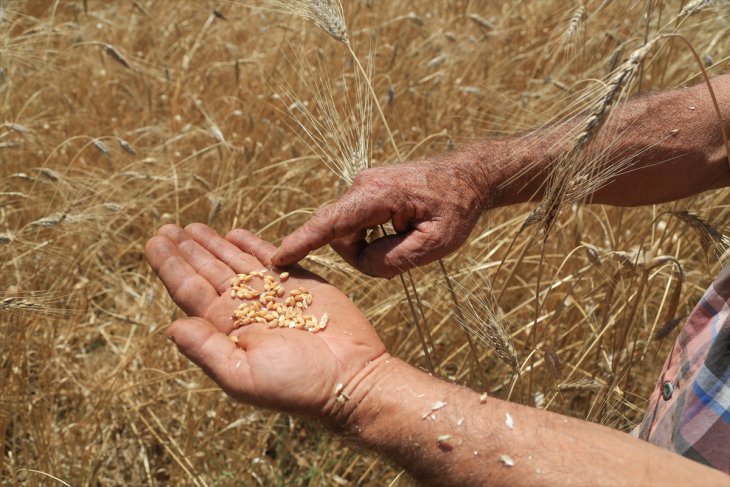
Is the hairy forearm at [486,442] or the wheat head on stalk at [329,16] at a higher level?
the wheat head on stalk at [329,16]

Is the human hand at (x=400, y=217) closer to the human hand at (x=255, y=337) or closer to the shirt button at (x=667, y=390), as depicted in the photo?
the human hand at (x=255, y=337)

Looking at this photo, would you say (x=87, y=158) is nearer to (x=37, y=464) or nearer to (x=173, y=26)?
(x=173, y=26)

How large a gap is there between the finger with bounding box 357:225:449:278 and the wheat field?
0.52ft

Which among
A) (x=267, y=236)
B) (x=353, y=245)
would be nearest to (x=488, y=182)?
(x=353, y=245)

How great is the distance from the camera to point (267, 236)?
100 inches

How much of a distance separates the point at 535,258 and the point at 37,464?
1593 mm

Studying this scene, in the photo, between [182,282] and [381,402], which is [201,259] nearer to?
[182,282]

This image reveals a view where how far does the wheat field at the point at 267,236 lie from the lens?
6.32ft

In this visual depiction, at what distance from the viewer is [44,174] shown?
2236mm

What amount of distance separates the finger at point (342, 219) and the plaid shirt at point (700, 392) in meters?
0.67

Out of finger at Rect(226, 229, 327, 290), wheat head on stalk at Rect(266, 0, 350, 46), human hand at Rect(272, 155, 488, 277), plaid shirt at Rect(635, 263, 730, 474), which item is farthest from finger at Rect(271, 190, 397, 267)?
plaid shirt at Rect(635, 263, 730, 474)

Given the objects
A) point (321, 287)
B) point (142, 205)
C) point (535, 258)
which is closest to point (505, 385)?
point (535, 258)

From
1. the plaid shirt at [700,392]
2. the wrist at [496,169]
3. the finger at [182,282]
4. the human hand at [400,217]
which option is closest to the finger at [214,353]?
the finger at [182,282]

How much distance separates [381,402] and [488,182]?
2.02ft
